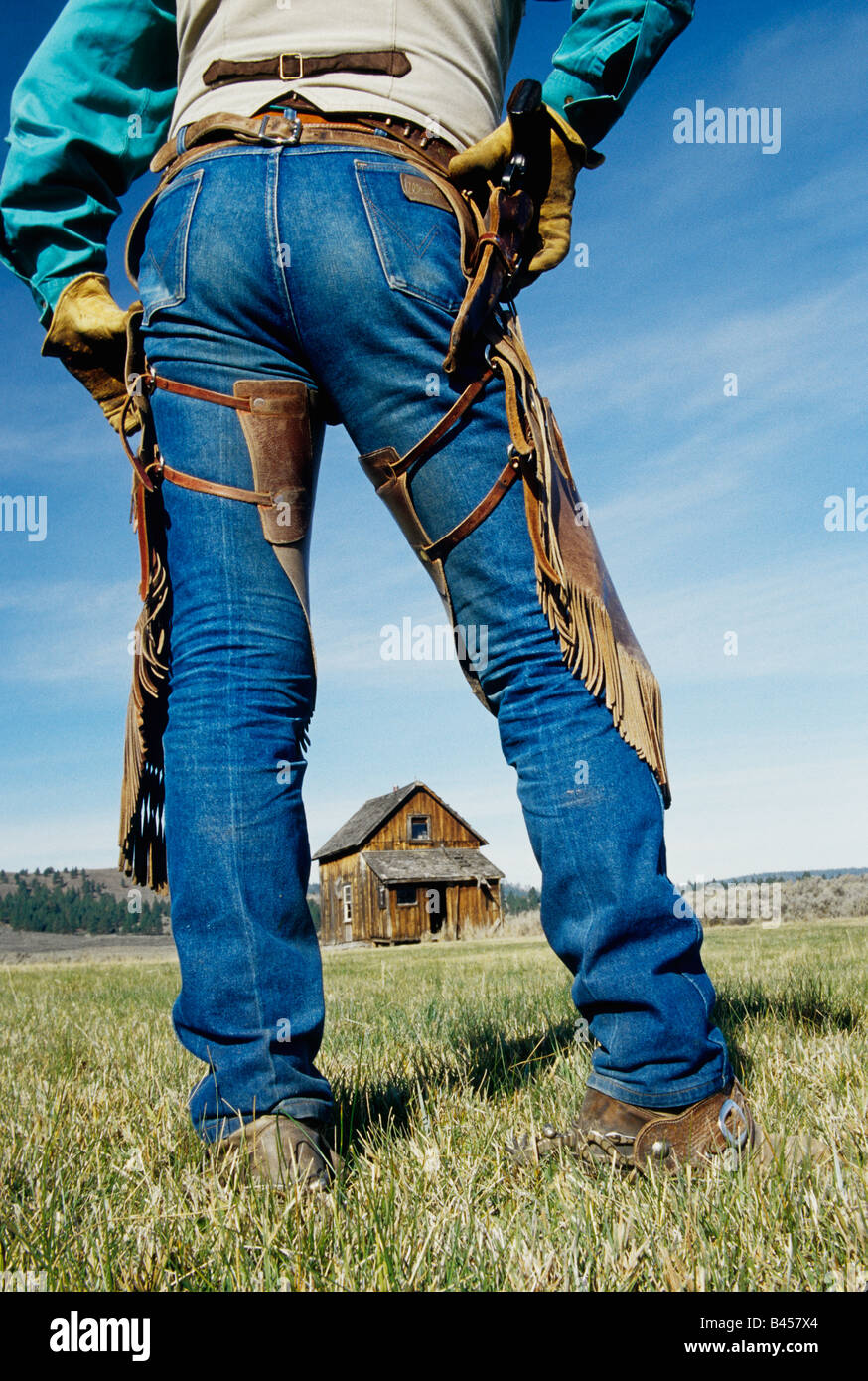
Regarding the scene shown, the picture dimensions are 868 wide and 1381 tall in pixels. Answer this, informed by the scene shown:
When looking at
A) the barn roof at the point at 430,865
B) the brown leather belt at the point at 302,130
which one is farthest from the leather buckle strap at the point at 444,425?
the barn roof at the point at 430,865

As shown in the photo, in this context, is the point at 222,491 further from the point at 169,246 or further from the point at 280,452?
the point at 169,246

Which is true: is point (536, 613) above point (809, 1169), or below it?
above

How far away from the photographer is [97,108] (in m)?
2.26

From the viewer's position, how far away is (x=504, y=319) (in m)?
1.96

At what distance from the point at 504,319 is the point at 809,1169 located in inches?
64.5

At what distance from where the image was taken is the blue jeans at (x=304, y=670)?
1.67 m

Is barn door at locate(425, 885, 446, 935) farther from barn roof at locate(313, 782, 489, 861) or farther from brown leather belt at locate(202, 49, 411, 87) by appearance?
brown leather belt at locate(202, 49, 411, 87)

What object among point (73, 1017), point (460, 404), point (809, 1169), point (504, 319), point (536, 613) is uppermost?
point (504, 319)

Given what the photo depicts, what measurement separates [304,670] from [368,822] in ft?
128

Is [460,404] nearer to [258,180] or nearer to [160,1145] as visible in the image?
[258,180]

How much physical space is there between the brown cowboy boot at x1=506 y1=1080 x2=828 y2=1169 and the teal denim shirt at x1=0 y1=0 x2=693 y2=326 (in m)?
1.97
